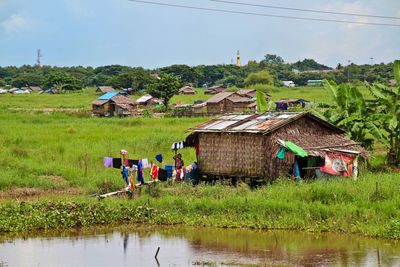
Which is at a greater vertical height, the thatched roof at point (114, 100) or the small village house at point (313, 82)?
the small village house at point (313, 82)

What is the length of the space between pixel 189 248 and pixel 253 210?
218cm

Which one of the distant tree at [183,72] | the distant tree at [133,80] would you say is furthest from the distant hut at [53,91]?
the distant tree at [183,72]

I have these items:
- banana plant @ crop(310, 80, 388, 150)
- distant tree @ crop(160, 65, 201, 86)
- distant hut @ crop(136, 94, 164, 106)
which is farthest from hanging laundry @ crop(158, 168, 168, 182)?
distant tree @ crop(160, 65, 201, 86)

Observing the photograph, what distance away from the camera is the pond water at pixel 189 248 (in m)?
8.42

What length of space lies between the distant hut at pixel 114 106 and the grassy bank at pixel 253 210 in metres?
24.5

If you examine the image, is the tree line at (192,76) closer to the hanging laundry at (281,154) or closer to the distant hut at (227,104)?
the distant hut at (227,104)

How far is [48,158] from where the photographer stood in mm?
17125

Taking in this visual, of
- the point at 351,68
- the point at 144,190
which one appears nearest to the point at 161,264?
the point at 144,190

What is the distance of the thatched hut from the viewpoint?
12.7 metres

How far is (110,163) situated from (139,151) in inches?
224

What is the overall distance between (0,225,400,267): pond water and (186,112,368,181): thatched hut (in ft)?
9.22

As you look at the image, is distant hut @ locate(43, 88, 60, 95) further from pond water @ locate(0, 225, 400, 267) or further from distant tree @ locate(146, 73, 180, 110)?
pond water @ locate(0, 225, 400, 267)

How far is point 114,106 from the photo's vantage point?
122ft

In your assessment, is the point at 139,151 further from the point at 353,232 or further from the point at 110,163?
the point at 353,232
